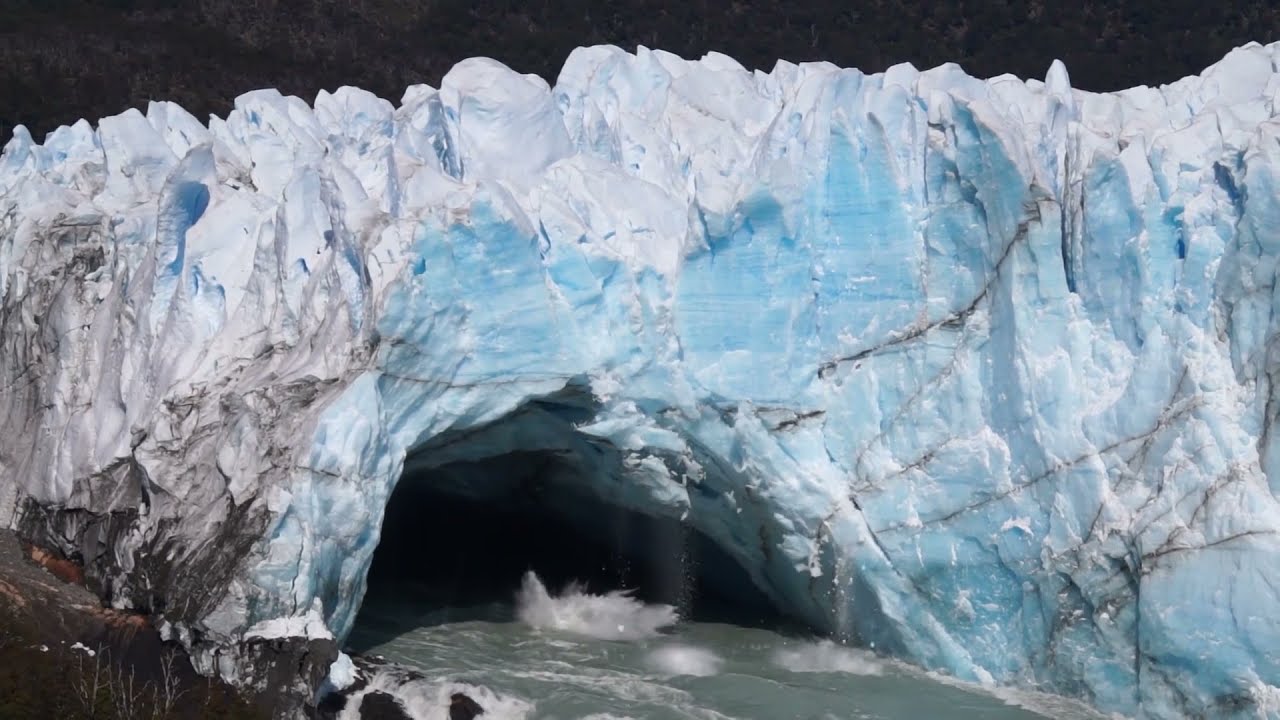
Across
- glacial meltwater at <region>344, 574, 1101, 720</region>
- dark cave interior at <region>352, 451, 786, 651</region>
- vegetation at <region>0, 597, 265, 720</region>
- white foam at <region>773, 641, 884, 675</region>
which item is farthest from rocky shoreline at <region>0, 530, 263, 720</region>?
white foam at <region>773, 641, 884, 675</region>

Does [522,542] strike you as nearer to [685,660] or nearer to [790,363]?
[685,660]

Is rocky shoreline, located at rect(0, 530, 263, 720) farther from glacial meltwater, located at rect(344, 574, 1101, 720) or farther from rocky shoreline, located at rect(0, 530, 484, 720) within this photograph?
glacial meltwater, located at rect(344, 574, 1101, 720)

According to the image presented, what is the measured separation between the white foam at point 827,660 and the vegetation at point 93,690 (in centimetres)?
440

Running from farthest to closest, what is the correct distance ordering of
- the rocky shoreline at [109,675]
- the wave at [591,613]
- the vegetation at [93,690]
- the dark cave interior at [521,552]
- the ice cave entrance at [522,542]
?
the dark cave interior at [521,552]
the wave at [591,613]
the ice cave entrance at [522,542]
the rocky shoreline at [109,675]
the vegetation at [93,690]

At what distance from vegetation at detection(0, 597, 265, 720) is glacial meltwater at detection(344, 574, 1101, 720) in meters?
1.09

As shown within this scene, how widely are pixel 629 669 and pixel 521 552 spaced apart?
326cm

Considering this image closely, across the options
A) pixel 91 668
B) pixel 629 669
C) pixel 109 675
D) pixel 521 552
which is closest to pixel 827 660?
pixel 629 669

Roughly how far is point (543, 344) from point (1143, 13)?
2667cm

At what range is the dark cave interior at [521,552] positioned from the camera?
49.6ft

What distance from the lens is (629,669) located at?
13.5m

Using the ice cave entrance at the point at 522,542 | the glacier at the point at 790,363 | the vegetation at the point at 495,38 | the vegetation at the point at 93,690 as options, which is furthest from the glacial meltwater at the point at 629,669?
the vegetation at the point at 495,38

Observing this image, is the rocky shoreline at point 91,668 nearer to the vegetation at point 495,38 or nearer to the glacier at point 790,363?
the glacier at point 790,363

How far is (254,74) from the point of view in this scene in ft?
129

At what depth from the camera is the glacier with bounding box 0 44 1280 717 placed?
11.9m
